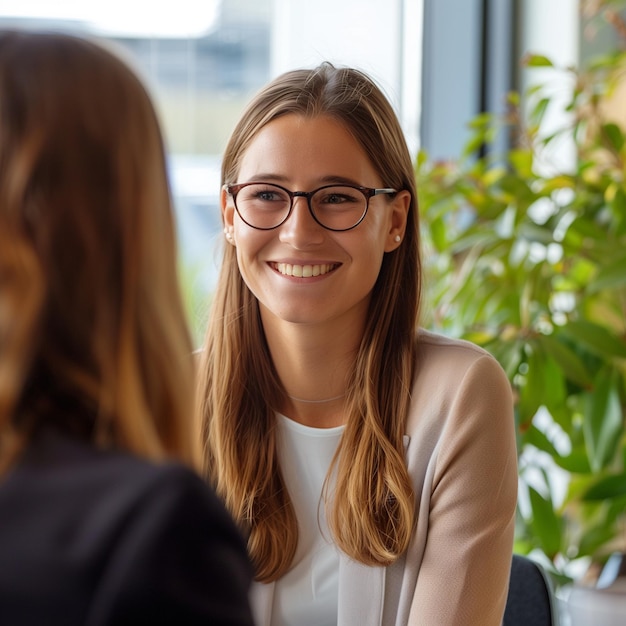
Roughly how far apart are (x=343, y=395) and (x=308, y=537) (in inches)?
9.0

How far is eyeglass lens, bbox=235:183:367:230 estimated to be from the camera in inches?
56.2

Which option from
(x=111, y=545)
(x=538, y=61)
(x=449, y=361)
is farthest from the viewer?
(x=538, y=61)

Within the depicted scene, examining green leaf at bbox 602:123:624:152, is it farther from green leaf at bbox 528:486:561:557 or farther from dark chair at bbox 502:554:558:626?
dark chair at bbox 502:554:558:626

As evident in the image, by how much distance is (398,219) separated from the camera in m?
1.51

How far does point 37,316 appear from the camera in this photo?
688 millimetres

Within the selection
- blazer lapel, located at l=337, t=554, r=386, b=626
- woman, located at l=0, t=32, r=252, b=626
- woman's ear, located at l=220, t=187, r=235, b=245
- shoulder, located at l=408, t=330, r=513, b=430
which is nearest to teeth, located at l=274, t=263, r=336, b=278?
woman's ear, located at l=220, t=187, r=235, b=245

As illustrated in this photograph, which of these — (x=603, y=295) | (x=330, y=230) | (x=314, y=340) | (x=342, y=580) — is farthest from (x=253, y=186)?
(x=603, y=295)

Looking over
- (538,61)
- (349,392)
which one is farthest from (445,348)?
(538,61)

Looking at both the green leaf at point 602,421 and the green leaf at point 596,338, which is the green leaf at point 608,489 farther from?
the green leaf at point 596,338

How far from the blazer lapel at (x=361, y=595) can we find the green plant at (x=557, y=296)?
496 millimetres

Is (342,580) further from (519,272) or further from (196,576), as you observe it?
(519,272)

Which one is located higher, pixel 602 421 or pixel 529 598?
pixel 602 421

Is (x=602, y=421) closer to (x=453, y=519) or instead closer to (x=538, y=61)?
(x=453, y=519)

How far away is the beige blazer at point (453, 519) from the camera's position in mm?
1315
